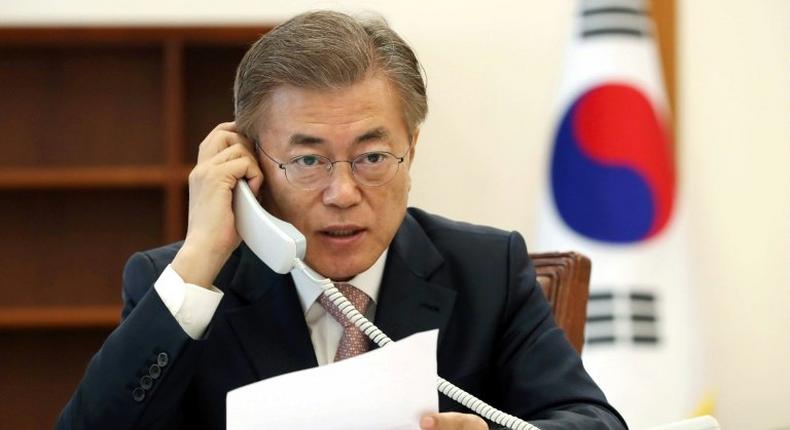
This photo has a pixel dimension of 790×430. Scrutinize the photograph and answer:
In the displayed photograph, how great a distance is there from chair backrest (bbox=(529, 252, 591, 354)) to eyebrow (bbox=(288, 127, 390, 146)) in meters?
0.59

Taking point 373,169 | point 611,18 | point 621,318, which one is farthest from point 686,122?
point 373,169

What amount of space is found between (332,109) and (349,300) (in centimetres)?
35

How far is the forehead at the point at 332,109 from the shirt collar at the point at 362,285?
26cm

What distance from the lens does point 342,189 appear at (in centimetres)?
200

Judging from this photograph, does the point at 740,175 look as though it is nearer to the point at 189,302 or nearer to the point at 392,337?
the point at 392,337

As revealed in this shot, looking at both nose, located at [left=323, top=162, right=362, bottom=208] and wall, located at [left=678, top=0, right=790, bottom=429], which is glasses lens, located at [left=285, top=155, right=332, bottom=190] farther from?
wall, located at [left=678, top=0, right=790, bottom=429]

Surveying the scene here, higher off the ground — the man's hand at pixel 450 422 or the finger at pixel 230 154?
the finger at pixel 230 154

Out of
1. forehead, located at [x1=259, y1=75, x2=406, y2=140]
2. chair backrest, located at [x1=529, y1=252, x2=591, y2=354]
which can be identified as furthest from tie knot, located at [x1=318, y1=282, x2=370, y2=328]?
chair backrest, located at [x1=529, y1=252, x2=591, y2=354]

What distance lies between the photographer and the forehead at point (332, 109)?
2010 mm

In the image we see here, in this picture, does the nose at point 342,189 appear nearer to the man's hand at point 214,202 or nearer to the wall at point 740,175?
the man's hand at point 214,202

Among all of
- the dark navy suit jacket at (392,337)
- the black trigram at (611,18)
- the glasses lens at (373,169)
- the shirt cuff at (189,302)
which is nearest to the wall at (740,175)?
the black trigram at (611,18)

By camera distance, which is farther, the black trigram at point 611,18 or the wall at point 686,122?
the wall at point 686,122

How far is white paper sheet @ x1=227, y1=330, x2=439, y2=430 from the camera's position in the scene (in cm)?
153

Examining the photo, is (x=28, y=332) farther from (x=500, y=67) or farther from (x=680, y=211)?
(x=680, y=211)
